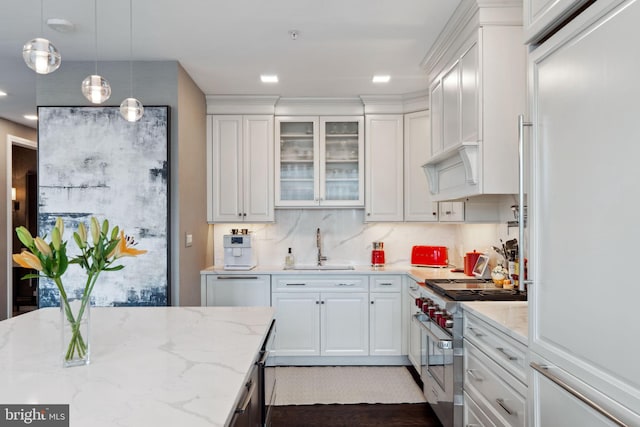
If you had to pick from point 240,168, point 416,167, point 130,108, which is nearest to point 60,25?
point 130,108

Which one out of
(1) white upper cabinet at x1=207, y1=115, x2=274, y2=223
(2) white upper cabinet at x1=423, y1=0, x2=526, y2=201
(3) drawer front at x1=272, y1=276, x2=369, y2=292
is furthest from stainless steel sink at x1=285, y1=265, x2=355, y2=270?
(2) white upper cabinet at x1=423, y1=0, x2=526, y2=201

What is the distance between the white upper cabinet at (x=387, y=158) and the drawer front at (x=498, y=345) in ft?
6.81

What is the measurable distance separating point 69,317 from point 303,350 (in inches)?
115

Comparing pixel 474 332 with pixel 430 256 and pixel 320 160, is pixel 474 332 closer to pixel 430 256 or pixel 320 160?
pixel 430 256

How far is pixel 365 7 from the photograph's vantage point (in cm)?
259

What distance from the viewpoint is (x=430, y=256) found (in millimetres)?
4434

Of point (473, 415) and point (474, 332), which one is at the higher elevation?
point (474, 332)

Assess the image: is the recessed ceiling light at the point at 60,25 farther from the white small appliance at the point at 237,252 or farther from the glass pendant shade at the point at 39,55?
the white small appliance at the point at 237,252

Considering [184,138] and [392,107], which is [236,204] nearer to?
[184,138]

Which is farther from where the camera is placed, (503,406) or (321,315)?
(321,315)

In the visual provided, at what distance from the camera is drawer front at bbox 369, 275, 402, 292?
413cm

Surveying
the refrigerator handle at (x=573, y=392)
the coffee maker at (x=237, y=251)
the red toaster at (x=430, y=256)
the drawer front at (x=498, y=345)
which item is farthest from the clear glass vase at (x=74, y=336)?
the red toaster at (x=430, y=256)

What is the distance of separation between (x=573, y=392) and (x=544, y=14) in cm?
119

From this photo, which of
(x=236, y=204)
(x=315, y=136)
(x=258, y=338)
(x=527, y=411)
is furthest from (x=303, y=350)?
(x=527, y=411)
